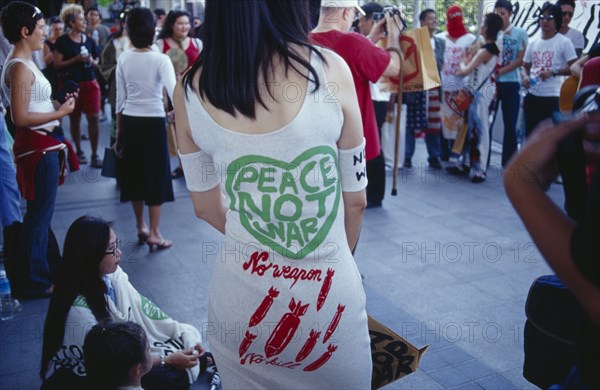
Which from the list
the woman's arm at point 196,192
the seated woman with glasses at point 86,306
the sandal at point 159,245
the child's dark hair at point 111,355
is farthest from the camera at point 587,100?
the sandal at point 159,245

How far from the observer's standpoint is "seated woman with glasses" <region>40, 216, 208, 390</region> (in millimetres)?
2600

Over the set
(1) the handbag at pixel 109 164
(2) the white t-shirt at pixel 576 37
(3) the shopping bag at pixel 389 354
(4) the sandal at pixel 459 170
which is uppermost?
(2) the white t-shirt at pixel 576 37

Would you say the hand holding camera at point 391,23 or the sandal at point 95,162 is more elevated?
the hand holding camera at point 391,23

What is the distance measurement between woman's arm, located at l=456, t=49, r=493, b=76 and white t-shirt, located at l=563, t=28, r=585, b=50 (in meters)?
0.93

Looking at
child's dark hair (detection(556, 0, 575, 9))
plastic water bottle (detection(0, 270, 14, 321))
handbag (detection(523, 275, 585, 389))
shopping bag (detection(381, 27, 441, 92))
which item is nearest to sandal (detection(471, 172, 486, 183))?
child's dark hair (detection(556, 0, 575, 9))

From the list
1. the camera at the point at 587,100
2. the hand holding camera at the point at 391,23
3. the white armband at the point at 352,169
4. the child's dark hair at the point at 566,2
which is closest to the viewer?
the camera at the point at 587,100

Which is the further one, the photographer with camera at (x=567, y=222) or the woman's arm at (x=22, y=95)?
the woman's arm at (x=22, y=95)

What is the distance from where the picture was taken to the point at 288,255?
1564 mm

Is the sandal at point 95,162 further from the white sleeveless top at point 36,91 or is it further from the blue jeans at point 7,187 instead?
the white sleeveless top at point 36,91

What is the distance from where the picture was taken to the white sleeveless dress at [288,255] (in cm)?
155

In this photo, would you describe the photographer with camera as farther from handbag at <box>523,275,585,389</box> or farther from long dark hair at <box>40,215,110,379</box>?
long dark hair at <box>40,215,110,379</box>

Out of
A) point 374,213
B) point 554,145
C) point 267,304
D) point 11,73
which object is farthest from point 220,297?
point 374,213

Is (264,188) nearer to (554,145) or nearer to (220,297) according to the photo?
(220,297)

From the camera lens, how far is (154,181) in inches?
198
